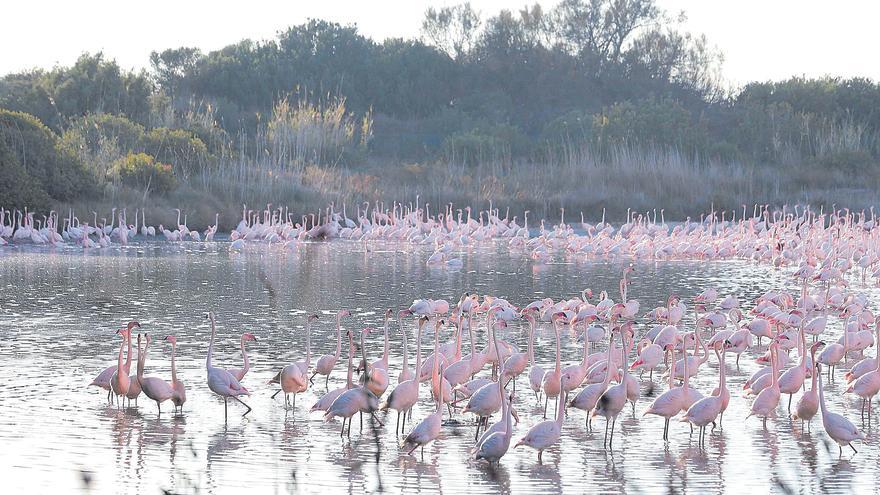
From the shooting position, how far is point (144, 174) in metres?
27.0

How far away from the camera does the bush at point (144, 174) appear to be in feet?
88.5

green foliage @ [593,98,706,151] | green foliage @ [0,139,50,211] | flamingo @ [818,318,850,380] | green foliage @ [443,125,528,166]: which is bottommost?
flamingo @ [818,318,850,380]

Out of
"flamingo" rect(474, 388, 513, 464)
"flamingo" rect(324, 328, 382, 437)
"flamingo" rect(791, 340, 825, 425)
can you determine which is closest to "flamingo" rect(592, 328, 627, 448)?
"flamingo" rect(474, 388, 513, 464)

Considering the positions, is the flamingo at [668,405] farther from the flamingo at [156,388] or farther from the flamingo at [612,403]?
the flamingo at [156,388]

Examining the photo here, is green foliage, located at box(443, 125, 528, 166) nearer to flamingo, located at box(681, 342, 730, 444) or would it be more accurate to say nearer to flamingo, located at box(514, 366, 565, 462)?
flamingo, located at box(681, 342, 730, 444)

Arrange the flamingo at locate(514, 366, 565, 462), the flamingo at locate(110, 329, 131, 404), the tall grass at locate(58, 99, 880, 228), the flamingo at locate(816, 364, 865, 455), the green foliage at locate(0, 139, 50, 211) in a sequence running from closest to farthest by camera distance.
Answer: the flamingo at locate(514, 366, 565, 462) → the flamingo at locate(816, 364, 865, 455) → the flamingo at locate(110, 329, 131, 404) → the green foliage at locate(0, 139, 50, 211) → the tall grass at locate(58, 99, 880, 228)

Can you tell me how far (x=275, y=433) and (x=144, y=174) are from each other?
65.4ft

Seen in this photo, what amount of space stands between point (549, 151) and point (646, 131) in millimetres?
3347

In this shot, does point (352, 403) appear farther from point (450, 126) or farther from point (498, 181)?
point (450, 126)

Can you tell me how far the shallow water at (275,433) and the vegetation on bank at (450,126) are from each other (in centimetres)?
1226

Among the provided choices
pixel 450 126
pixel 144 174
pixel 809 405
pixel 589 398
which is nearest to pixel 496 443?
pixel 589 398

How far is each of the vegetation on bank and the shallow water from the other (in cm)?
1226

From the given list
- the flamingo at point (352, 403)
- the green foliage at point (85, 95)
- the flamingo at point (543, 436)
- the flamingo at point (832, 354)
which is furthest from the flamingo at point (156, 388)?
the green foliage at point (85, 95)

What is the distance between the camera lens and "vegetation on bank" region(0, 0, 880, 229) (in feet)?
91.6
